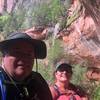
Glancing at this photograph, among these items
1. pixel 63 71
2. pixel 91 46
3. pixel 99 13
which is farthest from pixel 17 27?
pixel 63 71

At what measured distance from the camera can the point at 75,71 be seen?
633cm

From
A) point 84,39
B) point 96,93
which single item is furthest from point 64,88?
point 84,39

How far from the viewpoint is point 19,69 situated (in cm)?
218

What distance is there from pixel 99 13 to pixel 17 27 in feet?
9.23

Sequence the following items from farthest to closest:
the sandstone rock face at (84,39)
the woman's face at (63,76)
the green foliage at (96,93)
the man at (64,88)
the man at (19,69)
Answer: the sandstone rock face at (84,39) < the green foliage at (96,93) < the woman's face at (63,76) < the man at (64,88) < the man at (19,69)

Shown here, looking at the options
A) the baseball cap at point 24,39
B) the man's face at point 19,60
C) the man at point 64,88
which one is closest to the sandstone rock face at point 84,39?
the man at point 64,88

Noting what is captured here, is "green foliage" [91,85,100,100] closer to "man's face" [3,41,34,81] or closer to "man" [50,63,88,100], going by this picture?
"man" [50,63,88,100]

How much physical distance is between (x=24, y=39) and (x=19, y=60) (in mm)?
125

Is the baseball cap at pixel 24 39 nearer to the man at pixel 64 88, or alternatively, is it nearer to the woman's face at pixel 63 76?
the man at pixel 64 88

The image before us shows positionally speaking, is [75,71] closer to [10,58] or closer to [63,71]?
[63,71]

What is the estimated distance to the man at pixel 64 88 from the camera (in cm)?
372

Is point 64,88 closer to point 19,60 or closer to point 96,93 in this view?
point 19,60

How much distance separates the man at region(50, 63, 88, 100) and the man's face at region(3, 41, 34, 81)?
4.82 ft

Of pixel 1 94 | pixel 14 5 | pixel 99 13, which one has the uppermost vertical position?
pixel 14 5
